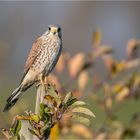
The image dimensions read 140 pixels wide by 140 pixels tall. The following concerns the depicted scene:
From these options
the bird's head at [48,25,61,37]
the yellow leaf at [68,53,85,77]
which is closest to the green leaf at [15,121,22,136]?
the yellow leaf at [68,53,85,77]

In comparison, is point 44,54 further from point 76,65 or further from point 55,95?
point 55,95

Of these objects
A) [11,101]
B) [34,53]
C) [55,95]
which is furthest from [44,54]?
[55,95]

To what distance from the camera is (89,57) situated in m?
4.65

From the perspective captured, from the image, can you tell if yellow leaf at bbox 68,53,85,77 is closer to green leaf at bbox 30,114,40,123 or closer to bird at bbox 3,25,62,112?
bird at bbox 3,25,62,112

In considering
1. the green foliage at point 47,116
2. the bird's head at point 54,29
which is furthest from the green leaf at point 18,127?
the bird's head at point 54,29

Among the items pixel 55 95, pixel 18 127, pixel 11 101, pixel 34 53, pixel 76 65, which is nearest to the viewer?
pixel 18 127

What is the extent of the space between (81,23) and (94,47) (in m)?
19.9

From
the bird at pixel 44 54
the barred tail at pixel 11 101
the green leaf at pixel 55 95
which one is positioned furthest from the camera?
the bird at pixel 44 54

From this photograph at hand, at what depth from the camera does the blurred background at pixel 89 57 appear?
4.35 m

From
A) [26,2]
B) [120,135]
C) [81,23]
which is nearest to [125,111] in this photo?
[120,135]

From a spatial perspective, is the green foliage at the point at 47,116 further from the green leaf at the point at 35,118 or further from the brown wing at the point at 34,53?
the brown wing at the point at 34,53

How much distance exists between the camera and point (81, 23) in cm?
2459

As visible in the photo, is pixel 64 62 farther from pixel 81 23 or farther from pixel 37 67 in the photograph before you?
pixel 81 23

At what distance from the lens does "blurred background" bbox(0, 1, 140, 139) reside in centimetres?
435
